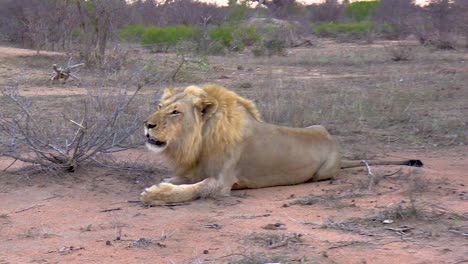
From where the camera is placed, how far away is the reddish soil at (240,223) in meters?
4.57

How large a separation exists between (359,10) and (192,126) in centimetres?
4148

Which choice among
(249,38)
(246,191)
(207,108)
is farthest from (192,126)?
(249,38)

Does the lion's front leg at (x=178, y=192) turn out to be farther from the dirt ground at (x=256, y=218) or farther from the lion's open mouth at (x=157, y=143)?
the lion's open mouth at (x=157, y=143)

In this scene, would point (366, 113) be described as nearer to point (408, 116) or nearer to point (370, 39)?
point (408, 116)

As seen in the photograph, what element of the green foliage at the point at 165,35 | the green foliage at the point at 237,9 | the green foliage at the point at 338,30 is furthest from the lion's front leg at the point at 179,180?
the green foliage at the point at 237,9

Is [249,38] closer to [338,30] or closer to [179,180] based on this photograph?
[338,30]

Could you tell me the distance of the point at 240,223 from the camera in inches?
207

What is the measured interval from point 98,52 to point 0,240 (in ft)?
39.3

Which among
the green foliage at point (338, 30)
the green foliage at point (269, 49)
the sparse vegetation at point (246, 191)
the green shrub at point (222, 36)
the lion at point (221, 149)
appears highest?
the lion at point (221, 149)

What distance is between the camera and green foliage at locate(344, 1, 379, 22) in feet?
149

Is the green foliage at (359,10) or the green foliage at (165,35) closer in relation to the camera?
the green foliage at (165,35)

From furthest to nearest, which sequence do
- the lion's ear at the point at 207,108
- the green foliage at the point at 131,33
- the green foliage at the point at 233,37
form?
the green foliage at the point at 131,33, the green foliage at the point at 233,37, the lion's ear at the point at 207,108

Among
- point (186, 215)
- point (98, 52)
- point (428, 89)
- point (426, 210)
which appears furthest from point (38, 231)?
point (98, 52)

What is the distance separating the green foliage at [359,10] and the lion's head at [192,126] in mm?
39913
